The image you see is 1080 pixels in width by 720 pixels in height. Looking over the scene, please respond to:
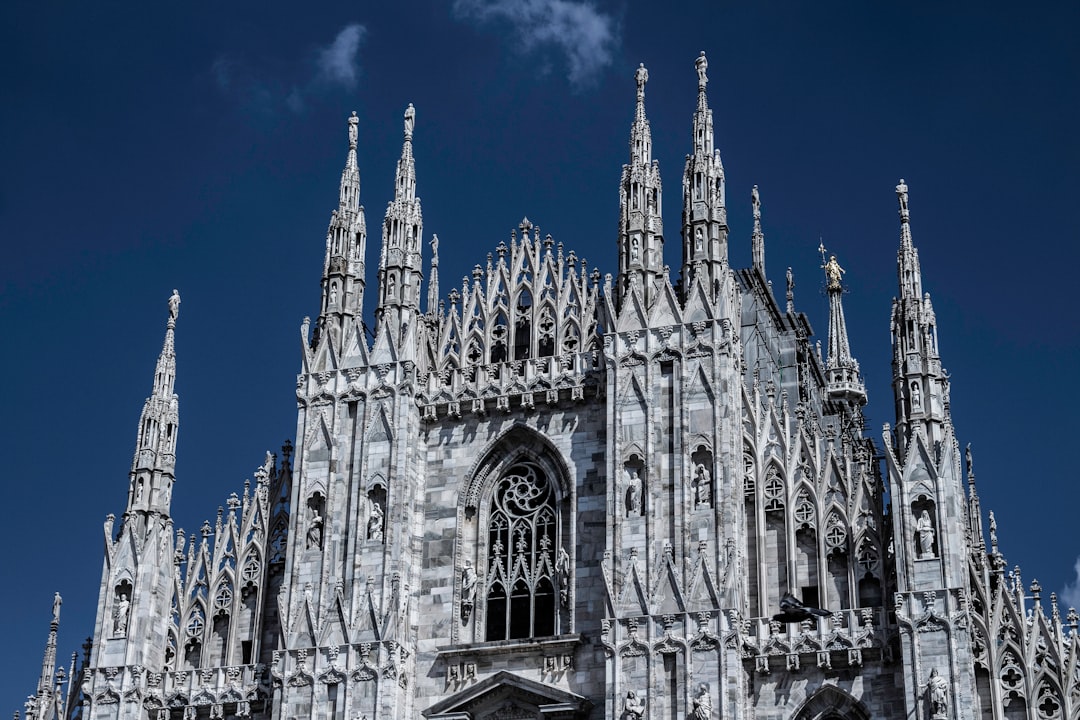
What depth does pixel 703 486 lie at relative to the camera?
3278 cm

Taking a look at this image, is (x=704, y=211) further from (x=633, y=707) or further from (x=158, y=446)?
(x=158, y=446)

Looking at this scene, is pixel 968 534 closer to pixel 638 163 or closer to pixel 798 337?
pixel 638 163

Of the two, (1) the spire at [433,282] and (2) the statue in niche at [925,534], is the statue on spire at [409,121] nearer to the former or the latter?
(1) the spire at [433,282]

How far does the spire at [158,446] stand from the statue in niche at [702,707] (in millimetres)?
12653

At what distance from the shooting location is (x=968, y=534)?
111 ft

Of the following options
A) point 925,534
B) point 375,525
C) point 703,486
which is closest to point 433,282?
point 375,525

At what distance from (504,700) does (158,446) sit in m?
9.91

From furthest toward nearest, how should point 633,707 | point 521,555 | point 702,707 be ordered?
point 521,555
point 633,707
point 702,707

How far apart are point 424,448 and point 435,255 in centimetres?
534

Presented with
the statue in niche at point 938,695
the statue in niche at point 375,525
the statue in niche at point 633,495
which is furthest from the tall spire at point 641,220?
the statue in niche at point 938,695

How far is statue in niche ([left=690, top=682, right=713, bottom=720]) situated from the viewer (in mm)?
30344

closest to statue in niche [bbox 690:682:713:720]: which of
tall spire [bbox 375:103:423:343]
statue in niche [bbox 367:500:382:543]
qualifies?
statue in niche [bbox 367:500:382:543]

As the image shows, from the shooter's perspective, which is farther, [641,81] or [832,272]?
[832,272]

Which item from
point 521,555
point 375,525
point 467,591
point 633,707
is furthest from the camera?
point 375,525
